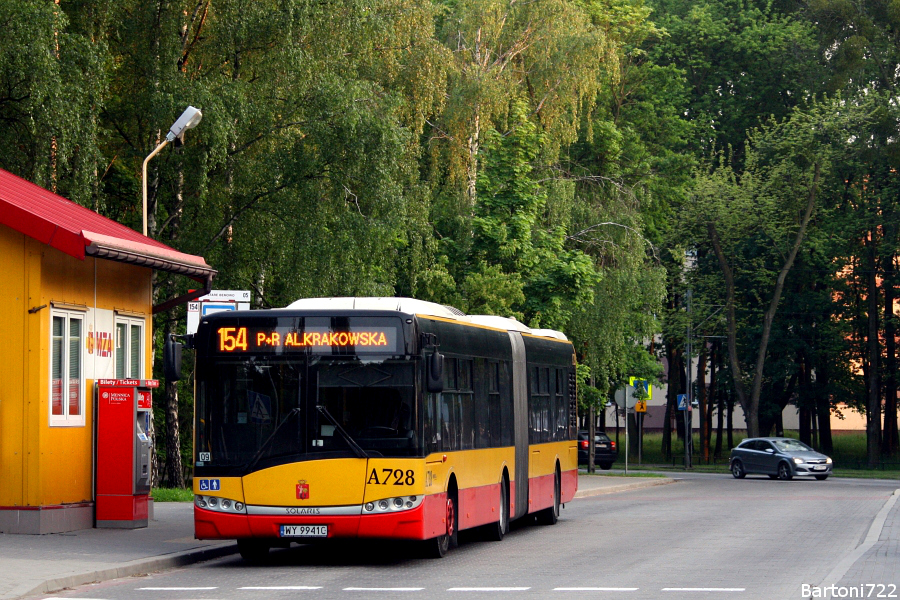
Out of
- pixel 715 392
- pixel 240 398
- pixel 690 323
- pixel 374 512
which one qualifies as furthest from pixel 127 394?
pixel 715 392

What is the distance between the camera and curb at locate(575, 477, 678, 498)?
3452cm

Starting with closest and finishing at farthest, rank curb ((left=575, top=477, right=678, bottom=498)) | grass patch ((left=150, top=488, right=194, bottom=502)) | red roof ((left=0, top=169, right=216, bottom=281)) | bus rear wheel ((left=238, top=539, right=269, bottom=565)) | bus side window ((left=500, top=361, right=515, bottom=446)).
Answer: bus rear wheel ((left=238, top=539, right=269, bottom=565)) → red roof ((left=0, top=169, right=216, bottom=281)) → bus side window ((left=500, top=361, right=515, bottom=446)) → grass patch ((left=150, top=488, right=194, bottom=502)) → curb ((left=575, top=477, right=678, bottom=498))

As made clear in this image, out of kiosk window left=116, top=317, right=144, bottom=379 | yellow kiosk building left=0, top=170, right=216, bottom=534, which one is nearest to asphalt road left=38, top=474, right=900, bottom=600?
yellow kiosk building left=0, top=170, right=216, bottom=534

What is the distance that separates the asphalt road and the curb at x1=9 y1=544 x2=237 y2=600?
6.8 inches

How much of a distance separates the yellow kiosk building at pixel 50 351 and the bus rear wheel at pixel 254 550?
2.92 m

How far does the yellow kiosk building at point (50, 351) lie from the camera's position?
17281mm

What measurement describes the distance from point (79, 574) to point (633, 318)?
31.9 m

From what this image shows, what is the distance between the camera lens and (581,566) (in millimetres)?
15250

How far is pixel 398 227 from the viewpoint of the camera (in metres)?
28.3

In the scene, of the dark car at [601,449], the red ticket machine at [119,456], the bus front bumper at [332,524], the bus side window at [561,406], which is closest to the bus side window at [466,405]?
the bus front bumper at [332,524]

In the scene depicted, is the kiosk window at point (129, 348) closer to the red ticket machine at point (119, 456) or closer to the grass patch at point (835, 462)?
the red ticket machine at point (119, 456)

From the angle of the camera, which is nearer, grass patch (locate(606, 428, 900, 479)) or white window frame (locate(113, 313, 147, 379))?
white window frame (locate(113, 313, 147, 379))

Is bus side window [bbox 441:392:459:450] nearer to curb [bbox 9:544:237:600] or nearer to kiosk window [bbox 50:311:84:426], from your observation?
curb [bbox 9:544:237:600]

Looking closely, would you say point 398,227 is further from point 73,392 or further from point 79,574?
point 79,574
